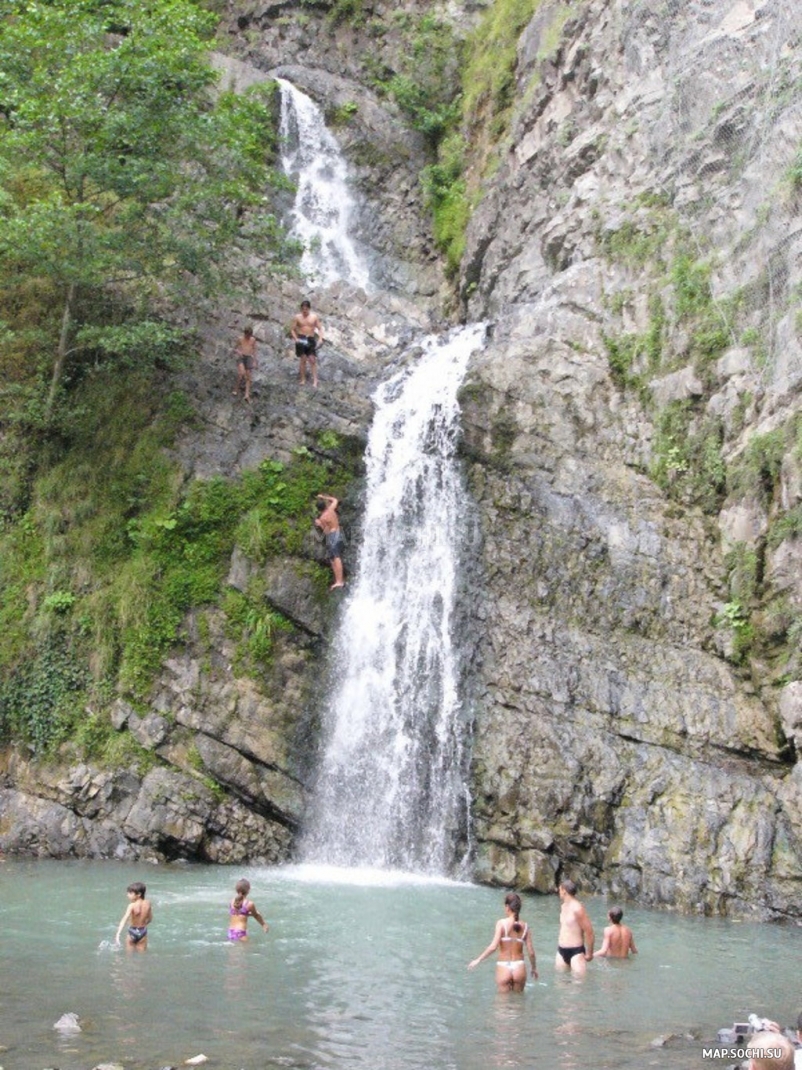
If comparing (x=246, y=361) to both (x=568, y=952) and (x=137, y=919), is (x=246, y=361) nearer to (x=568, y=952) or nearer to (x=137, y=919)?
(x=137, y=919)

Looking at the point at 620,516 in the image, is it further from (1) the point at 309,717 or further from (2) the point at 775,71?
(2) the point at 775,71

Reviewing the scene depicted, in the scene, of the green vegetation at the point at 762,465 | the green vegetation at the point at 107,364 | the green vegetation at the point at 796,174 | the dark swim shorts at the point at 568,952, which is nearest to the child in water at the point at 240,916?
the dark swim shorts at the point at 568,952

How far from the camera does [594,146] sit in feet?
74.4

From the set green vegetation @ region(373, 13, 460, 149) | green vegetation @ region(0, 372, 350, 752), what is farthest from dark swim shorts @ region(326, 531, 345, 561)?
green vegetation @ region(373, 13, 460, 149)

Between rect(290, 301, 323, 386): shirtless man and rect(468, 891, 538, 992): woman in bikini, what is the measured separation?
13208 mm

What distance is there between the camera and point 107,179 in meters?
19.5

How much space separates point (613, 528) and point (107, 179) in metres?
10.6

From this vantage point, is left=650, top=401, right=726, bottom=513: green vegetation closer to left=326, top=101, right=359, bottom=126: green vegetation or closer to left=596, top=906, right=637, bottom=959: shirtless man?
left=596, top=906, right=637, bottom=959: shirtless man

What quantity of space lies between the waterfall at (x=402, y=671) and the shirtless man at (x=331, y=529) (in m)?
0.51

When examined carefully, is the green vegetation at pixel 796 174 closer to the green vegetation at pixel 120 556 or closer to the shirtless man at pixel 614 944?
the green vegetation at pixel 120 556

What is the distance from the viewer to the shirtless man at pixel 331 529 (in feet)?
60.3

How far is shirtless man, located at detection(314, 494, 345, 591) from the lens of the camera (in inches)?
724

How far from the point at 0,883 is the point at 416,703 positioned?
21.0 ft

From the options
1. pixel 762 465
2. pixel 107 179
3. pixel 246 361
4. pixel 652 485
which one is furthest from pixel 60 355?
pixel 762 465
